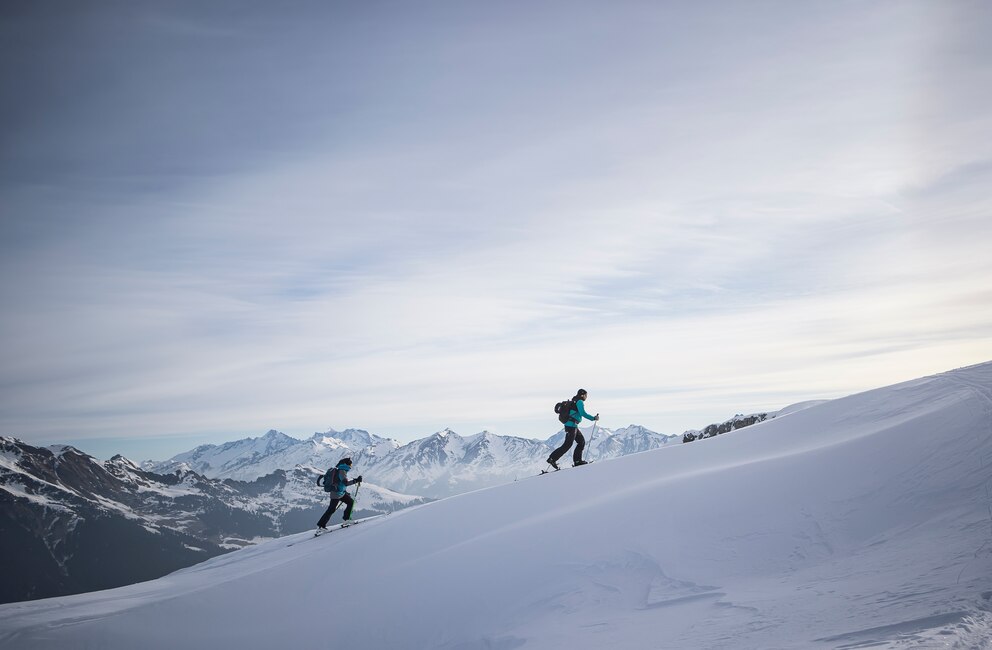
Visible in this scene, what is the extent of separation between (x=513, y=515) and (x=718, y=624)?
7.48 meters

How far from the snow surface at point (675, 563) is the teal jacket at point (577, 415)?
165 centimetres

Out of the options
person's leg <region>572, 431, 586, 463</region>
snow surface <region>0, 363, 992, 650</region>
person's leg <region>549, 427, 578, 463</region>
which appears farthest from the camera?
person's leg <region>572, 431, 586, 463</region>

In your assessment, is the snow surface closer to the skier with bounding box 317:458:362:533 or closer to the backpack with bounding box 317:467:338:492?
the skier with bounding box 317:458:362:533

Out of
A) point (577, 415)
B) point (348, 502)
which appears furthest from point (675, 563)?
point (348, 502)

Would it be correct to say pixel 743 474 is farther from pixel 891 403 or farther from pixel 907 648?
pixel 907 648

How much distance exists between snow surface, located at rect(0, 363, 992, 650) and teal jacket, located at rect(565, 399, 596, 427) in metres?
1.65

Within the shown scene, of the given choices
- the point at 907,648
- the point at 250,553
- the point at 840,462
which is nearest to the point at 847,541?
the point at 840,462

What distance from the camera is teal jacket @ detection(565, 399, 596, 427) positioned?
59.0 ft

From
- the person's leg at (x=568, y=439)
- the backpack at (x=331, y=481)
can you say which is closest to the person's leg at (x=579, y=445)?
the person's leg at (x=568, y=439)

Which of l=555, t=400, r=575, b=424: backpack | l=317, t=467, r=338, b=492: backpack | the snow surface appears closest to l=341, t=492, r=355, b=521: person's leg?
l=317, t=467, r=338, b=492: backpack

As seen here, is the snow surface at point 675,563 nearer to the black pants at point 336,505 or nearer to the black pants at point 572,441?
the black pants at point 336,505

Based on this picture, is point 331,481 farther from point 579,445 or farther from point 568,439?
point 579,445

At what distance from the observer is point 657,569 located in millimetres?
10094

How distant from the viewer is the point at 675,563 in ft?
33.0
